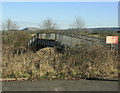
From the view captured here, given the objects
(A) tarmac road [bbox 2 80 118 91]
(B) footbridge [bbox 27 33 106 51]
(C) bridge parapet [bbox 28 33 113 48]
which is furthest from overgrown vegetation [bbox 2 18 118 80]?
(B) footbridge [bbox 27 33 106 51]

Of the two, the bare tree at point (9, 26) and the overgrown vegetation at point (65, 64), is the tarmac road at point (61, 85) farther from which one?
the bare tree at point (9, 26)

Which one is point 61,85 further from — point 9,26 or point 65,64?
point 9,26

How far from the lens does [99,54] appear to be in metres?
9.10

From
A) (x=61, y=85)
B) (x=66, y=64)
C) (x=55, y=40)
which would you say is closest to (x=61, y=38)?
(x=55, y=40)

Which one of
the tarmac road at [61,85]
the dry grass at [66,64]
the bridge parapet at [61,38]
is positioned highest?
the bridge parapet at [61,38]

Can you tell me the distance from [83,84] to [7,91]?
3029 millimetres

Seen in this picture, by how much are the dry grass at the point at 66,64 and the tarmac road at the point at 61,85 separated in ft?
2.15

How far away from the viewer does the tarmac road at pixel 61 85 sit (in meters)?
6.43

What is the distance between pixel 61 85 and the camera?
689 cm

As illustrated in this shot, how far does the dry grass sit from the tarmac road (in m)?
0.66

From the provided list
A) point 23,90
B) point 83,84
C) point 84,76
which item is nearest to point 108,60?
point 84,76

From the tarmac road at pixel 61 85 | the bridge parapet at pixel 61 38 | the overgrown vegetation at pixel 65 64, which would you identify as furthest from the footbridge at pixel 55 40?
the tarmac road at pixel 61 85

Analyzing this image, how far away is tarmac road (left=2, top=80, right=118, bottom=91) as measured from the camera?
6.43 metres

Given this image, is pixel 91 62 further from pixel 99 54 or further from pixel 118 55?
pixel 118 55
